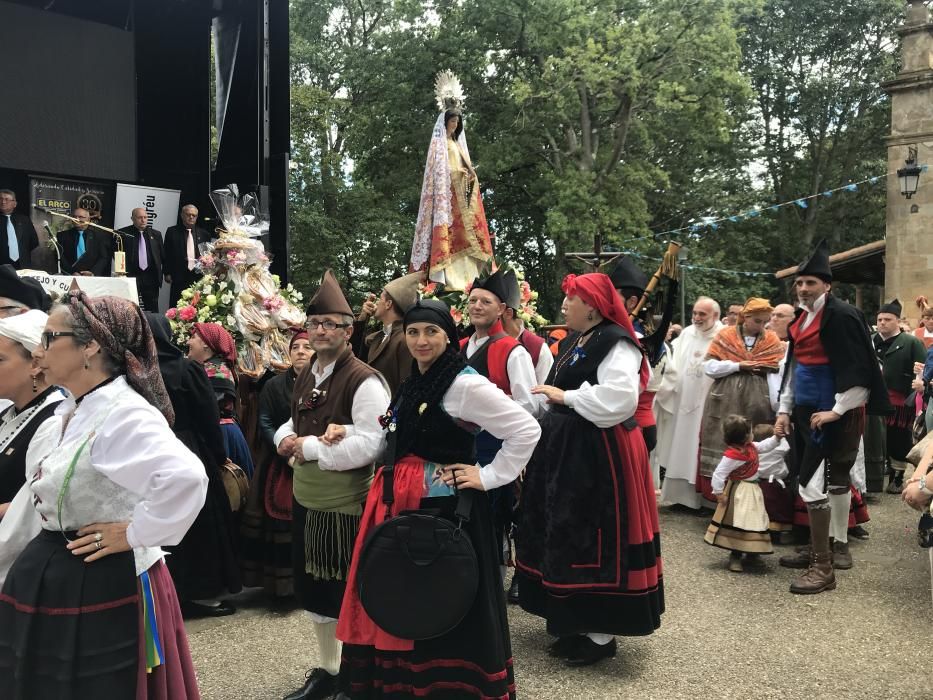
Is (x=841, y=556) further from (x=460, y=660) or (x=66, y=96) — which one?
(x=66, y=96)

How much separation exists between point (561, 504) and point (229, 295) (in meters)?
3.85

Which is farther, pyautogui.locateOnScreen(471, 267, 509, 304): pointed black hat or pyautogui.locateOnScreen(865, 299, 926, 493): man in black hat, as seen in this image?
pyautogui.locateOnScreen(865, 299, 926, 493): man in black hat

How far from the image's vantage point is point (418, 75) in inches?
949

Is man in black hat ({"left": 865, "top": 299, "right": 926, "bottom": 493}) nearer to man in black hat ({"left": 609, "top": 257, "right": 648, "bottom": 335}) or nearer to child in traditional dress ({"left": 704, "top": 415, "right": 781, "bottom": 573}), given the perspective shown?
child in traditional dress ({"left": 704, "top": 415, "right": 781, "bottom": 573})

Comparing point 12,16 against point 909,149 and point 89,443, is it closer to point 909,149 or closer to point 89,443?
point 89,443

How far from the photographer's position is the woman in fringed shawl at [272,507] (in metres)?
4.86

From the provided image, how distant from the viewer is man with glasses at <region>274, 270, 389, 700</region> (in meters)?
3.63

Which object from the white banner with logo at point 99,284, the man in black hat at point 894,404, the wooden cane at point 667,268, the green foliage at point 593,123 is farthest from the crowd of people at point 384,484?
the green foliage at point 593,123

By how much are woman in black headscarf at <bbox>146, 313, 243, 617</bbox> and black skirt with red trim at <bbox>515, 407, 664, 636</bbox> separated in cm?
202

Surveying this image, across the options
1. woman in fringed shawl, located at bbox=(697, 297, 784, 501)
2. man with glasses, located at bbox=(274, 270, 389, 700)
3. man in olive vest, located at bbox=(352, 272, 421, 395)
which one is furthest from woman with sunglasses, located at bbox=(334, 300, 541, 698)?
woman in fringed shawl, located at bbox=(697, 297, 784, 501)

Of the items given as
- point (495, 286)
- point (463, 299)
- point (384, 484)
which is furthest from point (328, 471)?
point (463, 299)

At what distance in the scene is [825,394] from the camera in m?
5.48

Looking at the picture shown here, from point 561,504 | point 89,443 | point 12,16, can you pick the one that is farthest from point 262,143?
point 89,443

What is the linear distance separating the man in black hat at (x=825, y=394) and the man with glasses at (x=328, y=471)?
3.26m
